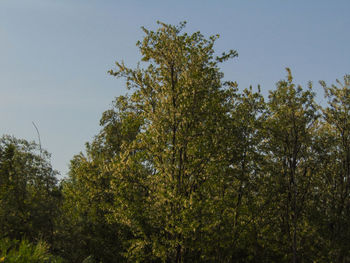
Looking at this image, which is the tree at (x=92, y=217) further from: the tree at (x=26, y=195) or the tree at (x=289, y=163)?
the tree at (x=289, y=163)

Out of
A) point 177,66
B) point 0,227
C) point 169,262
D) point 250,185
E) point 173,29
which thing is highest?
point 173,29

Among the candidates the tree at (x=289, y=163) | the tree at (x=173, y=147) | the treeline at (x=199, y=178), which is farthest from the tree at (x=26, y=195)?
the tree at (x=289, y=163)

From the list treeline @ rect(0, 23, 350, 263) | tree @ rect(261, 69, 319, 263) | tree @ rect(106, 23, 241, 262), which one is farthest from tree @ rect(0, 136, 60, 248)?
tree @ rect(261, 69, 319, 263)

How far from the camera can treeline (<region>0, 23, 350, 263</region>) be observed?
55.7ft

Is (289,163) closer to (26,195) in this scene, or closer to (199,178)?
(199,178)

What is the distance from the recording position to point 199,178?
56.4ft

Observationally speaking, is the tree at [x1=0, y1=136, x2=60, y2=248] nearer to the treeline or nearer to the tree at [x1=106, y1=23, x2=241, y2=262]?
the treeline

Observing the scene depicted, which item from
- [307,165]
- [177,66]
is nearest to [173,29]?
[177,66]

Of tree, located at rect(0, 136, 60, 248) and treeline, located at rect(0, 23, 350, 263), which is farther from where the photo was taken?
tree, located at rect(0, 136, 60, 248)

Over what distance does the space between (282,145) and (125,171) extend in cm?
874

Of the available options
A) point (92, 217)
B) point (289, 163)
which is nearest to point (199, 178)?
point (289, 163)

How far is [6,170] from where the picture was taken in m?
21.5

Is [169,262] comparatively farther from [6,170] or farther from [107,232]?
[6,170]

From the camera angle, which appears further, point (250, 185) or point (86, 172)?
point (86, 172)
